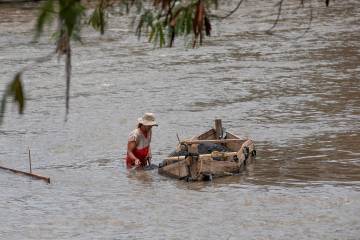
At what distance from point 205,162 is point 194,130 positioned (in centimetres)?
460

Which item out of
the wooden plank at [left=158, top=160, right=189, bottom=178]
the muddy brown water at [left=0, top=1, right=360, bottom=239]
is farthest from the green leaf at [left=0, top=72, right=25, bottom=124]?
the wooden plank at [left=158, top=160, right=189, bottom=178]

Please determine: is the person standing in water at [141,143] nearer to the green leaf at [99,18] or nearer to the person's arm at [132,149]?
the person's arm at [132,149]

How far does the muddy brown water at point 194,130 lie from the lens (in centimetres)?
1273

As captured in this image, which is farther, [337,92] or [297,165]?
[337,92]

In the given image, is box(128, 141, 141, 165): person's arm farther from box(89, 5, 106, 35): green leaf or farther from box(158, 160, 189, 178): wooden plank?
box(89, 5, 106, 35): green leaf

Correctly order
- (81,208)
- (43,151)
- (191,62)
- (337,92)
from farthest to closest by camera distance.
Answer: (191,62)
(337,92)
(43,151)
(81,208)

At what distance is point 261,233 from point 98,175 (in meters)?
4.19

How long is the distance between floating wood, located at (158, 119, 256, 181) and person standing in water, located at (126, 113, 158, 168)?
0.39m

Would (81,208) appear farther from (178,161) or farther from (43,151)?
(43,151)

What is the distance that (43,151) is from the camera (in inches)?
694

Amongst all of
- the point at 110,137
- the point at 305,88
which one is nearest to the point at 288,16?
the point at 305,88

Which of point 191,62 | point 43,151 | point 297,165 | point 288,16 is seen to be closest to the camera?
point 297,165

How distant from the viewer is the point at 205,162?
1445 centimetres

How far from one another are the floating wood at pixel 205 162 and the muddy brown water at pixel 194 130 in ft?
0.52
